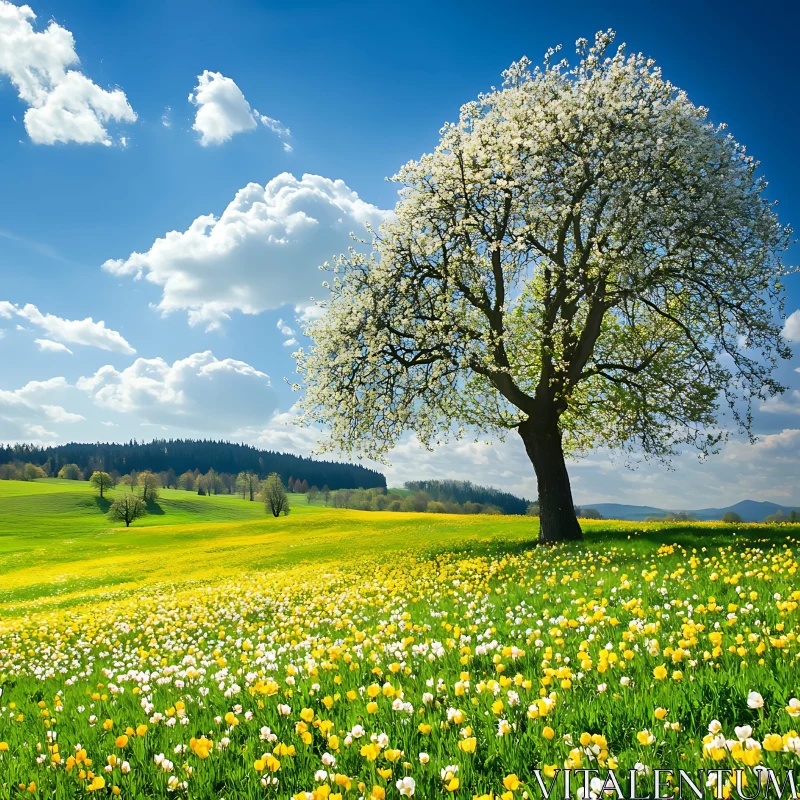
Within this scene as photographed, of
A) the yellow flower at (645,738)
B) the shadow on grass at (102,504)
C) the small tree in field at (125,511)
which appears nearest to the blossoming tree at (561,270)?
the yellow flower at (645,738)

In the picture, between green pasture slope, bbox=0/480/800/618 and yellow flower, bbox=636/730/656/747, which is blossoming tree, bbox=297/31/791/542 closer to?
green pasture slope, bbox=0/480/800/618

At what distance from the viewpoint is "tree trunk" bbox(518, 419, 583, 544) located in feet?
73.2

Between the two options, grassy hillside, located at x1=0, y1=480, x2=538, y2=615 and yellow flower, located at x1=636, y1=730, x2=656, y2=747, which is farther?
grassy hillside, located at x1=0, y1=480, x2=538, y2=615

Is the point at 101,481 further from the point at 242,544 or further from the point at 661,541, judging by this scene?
the point at 661,541

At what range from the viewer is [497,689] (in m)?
4.44

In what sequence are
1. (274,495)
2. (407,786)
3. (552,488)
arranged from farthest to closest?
(274,495) < (552,488) < (407,786)

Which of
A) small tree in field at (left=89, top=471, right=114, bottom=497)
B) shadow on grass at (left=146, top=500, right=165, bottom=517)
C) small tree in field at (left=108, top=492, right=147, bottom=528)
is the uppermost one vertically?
small tree in field at (left=89, top=471, right=114, bottom=497)

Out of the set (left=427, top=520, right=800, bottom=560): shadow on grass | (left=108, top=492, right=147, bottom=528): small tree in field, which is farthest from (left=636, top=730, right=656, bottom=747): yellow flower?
(left=108, top=492, right=147, bottom=528): small tree in field

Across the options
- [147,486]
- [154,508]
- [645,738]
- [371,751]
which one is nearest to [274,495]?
[147,486]

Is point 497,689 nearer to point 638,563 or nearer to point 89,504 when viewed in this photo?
point 638,563

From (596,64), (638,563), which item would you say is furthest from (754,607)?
(596,64)

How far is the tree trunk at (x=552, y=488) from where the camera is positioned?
22312 mm

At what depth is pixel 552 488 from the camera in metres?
22.5

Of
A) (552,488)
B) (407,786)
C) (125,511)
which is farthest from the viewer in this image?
(125,511)
